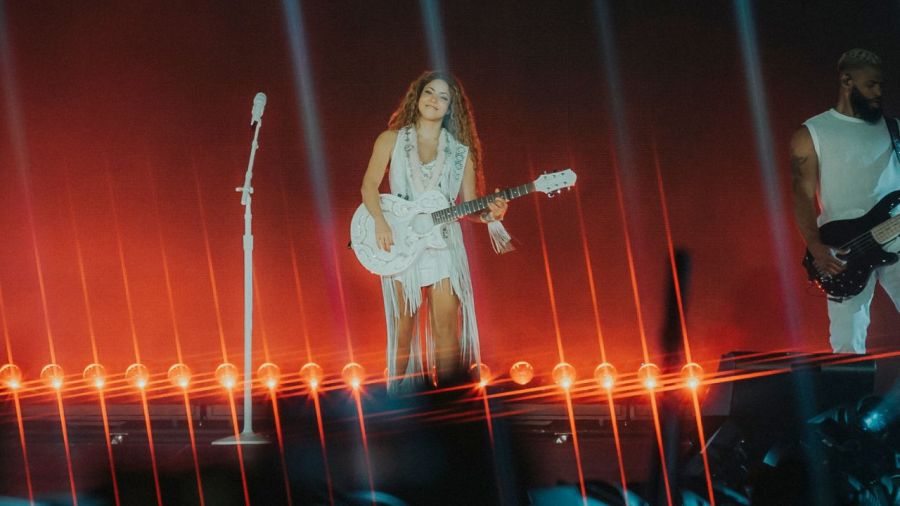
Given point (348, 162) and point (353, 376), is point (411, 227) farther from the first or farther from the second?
point (348, 162)

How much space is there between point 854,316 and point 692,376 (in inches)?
54.9

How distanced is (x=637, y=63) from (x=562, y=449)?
225 cm

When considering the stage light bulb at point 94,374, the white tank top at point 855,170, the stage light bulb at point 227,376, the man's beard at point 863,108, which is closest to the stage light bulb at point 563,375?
the stage light bulb at point 227,376

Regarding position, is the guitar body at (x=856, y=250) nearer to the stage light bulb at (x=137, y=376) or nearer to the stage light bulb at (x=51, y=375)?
the stage light bulb at (x=137, y=376)

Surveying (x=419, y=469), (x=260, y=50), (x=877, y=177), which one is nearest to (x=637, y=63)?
(x=877, y=177)

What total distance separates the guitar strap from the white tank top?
0.6 inches

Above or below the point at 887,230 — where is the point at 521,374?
below

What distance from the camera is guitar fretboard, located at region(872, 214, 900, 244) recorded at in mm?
3643

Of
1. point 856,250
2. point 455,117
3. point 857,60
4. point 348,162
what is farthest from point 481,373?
point 857,60

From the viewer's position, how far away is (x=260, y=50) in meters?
4.60

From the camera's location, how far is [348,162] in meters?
4.54

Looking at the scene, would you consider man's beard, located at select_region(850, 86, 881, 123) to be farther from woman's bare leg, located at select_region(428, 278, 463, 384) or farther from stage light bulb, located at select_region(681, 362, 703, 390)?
woman's bare leg, located at select_region(428, 278, 463, 384)

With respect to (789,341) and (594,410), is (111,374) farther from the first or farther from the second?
(789,341)

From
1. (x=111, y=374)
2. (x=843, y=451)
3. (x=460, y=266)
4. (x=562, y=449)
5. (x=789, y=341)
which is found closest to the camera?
(x=843, y=451)
